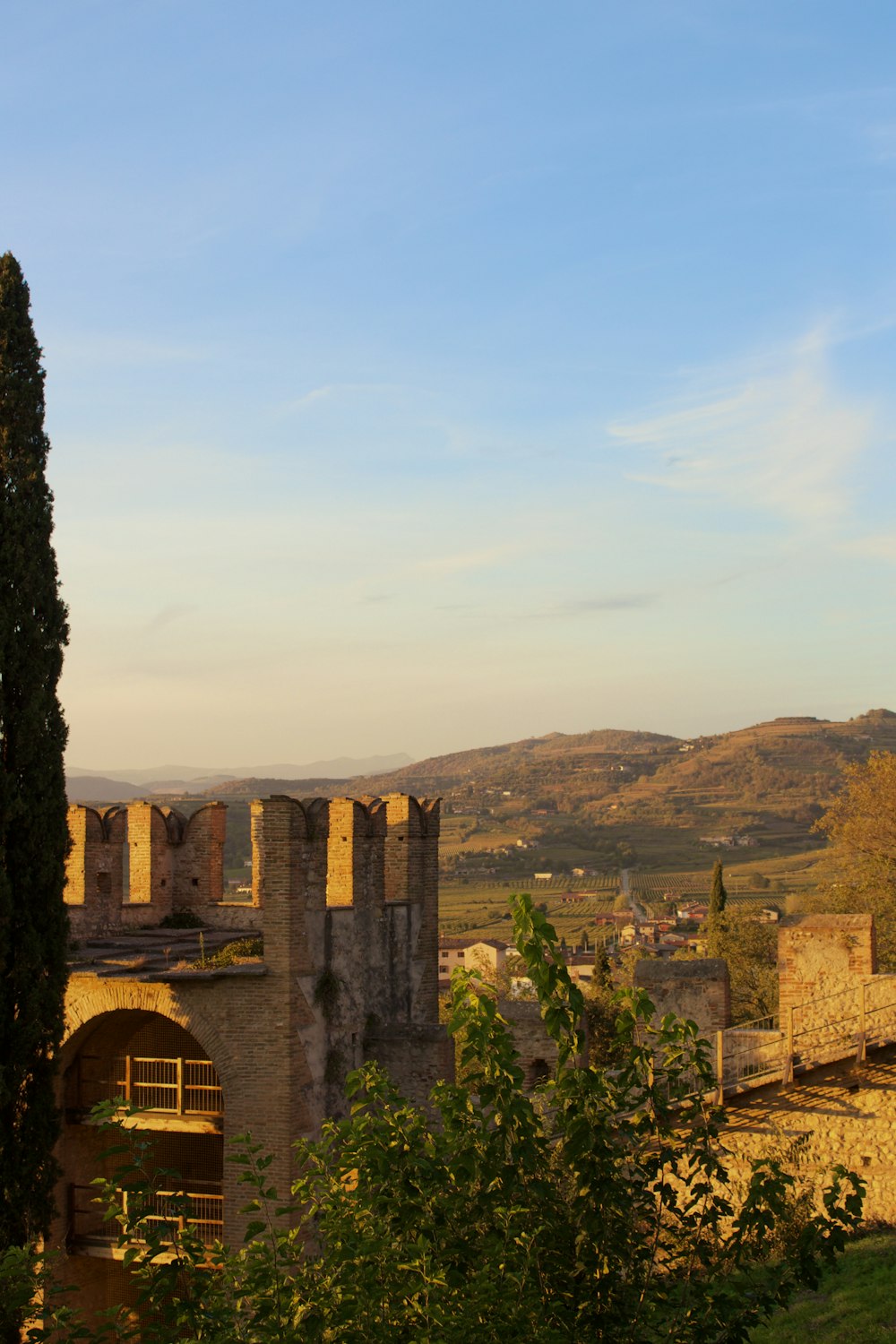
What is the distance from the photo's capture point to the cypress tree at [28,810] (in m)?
14.2

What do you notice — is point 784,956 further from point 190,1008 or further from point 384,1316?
point 384,1316

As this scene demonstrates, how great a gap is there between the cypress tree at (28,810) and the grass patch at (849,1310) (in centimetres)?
853

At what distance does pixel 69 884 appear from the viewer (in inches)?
754

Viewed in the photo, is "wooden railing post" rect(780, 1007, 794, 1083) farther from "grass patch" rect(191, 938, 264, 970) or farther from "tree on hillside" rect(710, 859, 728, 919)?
"tree on hillside" rect(710, 859, 728, 919)

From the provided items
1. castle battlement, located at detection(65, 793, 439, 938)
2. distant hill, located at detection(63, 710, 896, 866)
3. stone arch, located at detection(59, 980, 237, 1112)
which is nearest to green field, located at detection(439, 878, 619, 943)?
distant hill, located at detection(63, 710, 896, 866)

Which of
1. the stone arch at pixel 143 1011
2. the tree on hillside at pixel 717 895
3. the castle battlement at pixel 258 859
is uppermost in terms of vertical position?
the castle battlement at pixel 258 859

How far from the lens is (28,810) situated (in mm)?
14672

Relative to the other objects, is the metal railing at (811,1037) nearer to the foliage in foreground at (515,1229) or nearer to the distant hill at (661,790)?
the foliage in foreground at (515,1229)

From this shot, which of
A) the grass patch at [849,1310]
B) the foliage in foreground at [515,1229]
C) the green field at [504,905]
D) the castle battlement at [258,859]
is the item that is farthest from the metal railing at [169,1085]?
the green field at [504,905]

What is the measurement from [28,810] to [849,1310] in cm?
1120

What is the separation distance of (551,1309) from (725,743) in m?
178

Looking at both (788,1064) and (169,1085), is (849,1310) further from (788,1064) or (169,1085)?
(169,1085)

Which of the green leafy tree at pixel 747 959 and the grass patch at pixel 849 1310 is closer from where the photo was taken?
the grass patch at pixel 849 1310

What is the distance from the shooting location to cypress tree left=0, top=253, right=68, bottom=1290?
1420 centimetres
